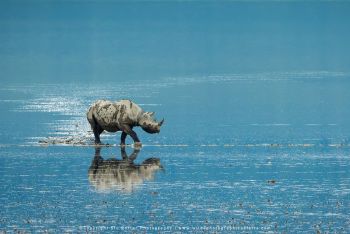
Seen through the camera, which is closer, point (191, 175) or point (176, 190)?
point (176, 190)

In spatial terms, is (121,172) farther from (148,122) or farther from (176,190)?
(148,122)

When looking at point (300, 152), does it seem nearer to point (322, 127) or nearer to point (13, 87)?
point (322, 127)

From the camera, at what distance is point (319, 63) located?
650 feet

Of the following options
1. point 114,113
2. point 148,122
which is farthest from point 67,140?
point 148,122

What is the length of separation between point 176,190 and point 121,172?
580 centimetres

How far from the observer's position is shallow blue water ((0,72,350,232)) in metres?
37.1

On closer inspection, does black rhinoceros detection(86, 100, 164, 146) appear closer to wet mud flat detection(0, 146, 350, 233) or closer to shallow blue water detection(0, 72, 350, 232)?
shallow blue water detection(0, 72, 350, 232)

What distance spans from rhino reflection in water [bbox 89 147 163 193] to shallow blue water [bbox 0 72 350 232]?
0.22ft

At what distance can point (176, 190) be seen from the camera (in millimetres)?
43344


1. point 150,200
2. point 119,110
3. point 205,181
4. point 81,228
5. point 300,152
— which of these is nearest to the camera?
point 81,228

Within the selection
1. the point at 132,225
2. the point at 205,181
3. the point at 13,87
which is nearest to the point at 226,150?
the point at 205,181

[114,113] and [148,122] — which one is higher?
[114,113]

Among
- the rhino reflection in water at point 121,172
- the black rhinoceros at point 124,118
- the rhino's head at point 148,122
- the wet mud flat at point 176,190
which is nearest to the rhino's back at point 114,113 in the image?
the black rhinoceros at point 124,118

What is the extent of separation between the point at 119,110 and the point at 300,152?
8723 millimetres
